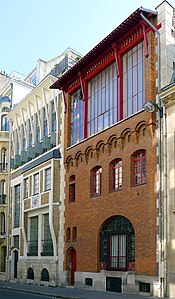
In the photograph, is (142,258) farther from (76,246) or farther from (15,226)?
(15,226)

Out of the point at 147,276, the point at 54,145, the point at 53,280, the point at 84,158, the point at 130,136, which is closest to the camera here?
the point at 147,276

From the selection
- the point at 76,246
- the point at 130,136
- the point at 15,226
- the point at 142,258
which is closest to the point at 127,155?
the point at 130,136

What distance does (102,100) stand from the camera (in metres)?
29.1

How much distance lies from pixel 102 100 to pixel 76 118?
3543mm

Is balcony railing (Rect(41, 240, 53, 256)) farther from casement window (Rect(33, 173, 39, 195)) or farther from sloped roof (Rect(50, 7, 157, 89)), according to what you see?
sloped roof (Rect(50, 7, 157, 89))

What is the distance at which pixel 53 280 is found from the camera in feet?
106

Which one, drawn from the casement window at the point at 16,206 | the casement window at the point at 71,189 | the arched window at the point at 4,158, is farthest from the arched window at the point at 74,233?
the arched window at the point at 4,158

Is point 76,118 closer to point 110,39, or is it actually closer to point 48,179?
point 48,179

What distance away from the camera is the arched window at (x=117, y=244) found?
25203 millimetres

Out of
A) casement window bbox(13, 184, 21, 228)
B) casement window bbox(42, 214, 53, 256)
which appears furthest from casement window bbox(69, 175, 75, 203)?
casement window bbox(13, 184, 21, 228)

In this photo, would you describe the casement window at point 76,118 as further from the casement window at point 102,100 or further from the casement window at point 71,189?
the casement window at point 71,189

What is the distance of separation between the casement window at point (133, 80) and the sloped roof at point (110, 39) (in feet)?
3.35

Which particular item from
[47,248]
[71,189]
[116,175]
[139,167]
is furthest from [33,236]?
[139,167]

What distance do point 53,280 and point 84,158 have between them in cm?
789
